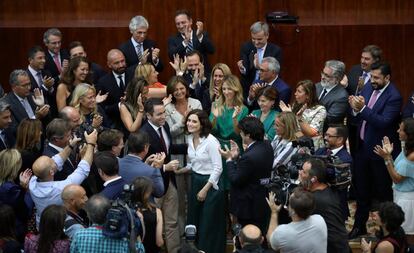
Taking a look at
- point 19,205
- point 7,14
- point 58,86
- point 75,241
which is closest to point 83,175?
point 19,205

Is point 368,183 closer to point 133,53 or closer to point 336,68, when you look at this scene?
point 336,68

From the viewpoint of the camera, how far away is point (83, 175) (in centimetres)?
923

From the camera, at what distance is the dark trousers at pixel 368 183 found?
35.2 ft

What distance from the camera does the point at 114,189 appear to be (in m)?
8.81

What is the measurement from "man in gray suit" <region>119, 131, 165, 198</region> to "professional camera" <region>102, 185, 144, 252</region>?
1110 millimetres

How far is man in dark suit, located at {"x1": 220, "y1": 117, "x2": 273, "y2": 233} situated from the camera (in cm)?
960

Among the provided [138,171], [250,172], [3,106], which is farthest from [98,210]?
[3,106]

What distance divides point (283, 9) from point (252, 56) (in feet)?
5.34

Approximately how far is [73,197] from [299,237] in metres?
1.72

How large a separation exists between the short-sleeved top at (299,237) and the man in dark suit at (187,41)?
4228 millimetres

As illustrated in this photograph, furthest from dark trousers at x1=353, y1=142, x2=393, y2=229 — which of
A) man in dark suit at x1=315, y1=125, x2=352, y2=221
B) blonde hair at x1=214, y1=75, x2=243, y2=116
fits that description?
blonde hair at x1=214, y1=75, x2=243, y2=116

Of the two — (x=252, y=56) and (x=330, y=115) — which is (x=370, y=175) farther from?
(x=252, y=56)

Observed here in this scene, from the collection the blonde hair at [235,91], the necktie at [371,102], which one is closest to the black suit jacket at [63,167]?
the blonde hair at [235,91]

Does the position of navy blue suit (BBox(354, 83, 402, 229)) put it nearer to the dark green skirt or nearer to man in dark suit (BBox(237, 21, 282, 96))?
the dark green skirt
